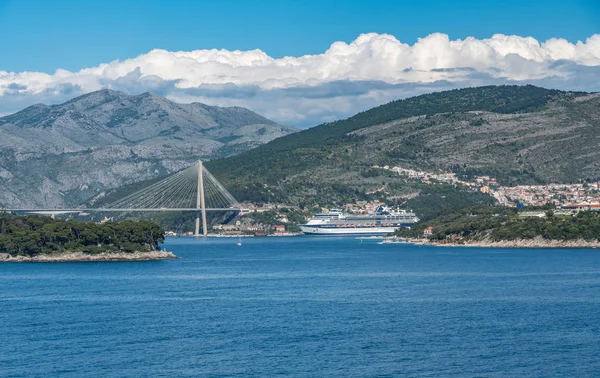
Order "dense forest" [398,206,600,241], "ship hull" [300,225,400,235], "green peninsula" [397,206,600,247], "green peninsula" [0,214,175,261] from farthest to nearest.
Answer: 1. "ship hull" [300,225,400,235]
2. "dense forest" [398,206,600,241]
3. "green peninsula" [397,206,600,247]
4. "green peninsula" [0,214,175,261]

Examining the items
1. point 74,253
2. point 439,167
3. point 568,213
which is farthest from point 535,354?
point 439,167

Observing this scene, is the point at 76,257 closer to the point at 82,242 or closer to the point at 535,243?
the point at 82,242

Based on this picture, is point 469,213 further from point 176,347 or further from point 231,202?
point 176,347

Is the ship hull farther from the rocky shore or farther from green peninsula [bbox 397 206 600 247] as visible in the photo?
the rocky shore

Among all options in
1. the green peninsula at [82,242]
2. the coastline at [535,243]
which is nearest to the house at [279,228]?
the coastline at [535,243]

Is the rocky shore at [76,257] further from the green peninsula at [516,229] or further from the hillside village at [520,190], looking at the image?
the hillside village at [520,190]

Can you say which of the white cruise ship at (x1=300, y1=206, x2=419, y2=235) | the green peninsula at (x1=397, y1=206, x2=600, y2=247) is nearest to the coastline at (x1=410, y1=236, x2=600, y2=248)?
the green peninsula at (x1=397, y1=206, x2=600, y2=247)
